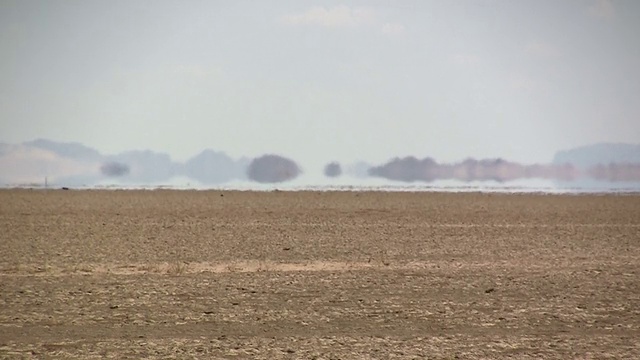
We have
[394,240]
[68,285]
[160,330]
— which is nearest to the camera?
[160,330]

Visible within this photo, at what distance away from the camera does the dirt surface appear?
10.7 m

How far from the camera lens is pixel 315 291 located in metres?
14.9

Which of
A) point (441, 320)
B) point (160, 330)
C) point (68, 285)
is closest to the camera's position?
point (160, 330)

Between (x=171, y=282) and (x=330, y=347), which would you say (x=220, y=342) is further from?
(x=171, y=282)

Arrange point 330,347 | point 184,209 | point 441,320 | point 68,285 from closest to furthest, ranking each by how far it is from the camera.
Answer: point 330,347
point 441,320
point 68,285
point 184,209

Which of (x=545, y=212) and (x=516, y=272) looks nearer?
(x=516, y=272)

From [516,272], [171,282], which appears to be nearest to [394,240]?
[516,272]

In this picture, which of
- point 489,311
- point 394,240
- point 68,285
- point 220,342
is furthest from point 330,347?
point 394,240

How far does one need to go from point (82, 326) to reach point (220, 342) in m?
2.52

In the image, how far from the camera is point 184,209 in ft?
129

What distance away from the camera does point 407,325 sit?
39.2 feet

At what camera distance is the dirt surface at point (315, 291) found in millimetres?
10688

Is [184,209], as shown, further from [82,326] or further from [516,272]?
[82,326]

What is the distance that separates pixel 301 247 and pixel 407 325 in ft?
35.2
